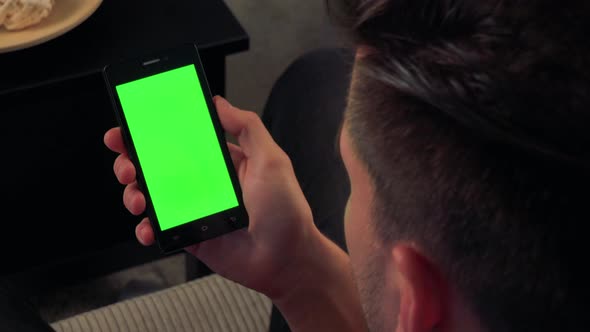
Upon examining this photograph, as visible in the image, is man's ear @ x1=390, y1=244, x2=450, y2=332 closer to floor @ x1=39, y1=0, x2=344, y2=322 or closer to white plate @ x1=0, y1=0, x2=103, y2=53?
white plate @ x1=0, y1=0, x2=103, y2=53

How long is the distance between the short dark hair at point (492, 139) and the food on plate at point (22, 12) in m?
0.46

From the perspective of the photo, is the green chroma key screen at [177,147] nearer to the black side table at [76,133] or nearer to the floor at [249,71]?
the black side table at [76,133]

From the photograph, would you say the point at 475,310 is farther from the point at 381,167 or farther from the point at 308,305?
the point at 308,305

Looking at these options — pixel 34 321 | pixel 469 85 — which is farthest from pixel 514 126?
pixel 34 321

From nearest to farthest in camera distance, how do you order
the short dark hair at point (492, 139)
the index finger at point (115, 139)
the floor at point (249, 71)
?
the short dark hair at point (492, 139), the index finger at point (115, 139), the floor at point (249, 71)

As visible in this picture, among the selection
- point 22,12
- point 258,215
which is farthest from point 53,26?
point 258,215

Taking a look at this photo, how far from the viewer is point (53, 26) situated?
83 cm

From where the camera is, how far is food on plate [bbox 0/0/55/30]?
2.68 feet

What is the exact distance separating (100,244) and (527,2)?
2.92 feet

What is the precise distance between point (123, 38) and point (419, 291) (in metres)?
0.54

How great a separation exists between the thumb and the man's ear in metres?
0.29

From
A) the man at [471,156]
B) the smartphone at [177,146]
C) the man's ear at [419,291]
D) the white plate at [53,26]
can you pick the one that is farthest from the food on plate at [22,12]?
the man's ear at [419,291]

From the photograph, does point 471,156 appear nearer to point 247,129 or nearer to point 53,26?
point 247,129

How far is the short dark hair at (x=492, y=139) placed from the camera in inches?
16.4
